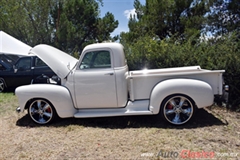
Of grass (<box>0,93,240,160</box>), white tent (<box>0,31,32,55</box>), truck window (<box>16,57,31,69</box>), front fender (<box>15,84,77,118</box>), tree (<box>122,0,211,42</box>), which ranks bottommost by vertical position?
grass (<box>0,93,240,160</box>)

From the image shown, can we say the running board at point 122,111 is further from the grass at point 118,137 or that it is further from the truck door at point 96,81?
the grass at point 118,137

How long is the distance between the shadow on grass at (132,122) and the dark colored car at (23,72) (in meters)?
3.13

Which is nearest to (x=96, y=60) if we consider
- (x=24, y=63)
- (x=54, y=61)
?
(x=54, y=61)

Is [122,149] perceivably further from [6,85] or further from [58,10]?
[58,10]

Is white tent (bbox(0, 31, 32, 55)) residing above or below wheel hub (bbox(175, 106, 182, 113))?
above

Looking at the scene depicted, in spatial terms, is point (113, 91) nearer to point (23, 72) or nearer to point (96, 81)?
point (96, 81)

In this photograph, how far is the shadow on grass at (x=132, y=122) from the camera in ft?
13.6

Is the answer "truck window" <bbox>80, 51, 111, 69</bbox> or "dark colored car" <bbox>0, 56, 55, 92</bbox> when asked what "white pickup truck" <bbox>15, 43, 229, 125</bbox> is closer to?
"truck window" <bbox>80, 51, 111, 69</bbox>

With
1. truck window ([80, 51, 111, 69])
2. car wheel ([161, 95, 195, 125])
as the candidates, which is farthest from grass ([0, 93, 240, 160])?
truck window ([80, 51, 111, 69])

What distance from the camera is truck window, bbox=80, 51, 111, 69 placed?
4215mm

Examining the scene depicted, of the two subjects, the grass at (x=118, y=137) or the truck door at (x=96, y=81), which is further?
the truck door at (x=96, y=81)

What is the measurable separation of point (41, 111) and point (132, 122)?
2.10 m

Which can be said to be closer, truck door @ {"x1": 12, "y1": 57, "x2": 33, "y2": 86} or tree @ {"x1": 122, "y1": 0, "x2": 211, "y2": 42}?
truck door @ {"x1": 12, "y1": 57, "x2": 33, "y2": 86}

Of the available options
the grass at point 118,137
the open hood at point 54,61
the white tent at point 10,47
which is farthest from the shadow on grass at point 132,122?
the white tent at point 10,47
